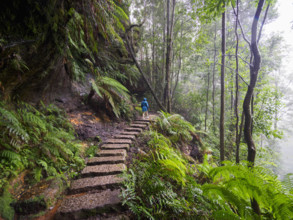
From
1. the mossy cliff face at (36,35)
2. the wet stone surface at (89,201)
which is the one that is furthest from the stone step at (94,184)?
the mossy cliff face at (36,35)

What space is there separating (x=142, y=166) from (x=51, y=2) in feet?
10.5

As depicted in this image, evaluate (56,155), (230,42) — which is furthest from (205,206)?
(230,42)

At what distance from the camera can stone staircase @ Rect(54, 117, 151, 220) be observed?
1.72m

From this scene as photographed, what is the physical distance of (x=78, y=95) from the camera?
200 inches

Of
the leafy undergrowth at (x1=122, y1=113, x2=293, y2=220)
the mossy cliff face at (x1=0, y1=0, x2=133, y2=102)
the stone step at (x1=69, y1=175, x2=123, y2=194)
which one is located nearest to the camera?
the leafy undergrowth at (x1=122, y1=113, x2=293, y2=220)

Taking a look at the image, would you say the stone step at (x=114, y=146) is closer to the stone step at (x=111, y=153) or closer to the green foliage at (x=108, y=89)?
the stone step at (x=111, y=153)

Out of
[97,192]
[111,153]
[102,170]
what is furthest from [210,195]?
[111,153]

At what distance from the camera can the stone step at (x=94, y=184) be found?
6.84ft

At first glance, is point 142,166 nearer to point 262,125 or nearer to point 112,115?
point 112,115

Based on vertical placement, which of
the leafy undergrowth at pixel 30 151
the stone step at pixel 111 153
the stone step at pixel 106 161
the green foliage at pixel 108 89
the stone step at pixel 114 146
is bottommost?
the stone step at pixel 106 161

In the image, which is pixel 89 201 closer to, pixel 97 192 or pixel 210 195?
pixel 97 192

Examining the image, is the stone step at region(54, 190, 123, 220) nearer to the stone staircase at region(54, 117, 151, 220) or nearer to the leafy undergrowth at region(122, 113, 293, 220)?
the stone staircase at region(54, 117, 151, 220)

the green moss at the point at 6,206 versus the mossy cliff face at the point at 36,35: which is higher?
the mossy cliff face at the point at 36,35

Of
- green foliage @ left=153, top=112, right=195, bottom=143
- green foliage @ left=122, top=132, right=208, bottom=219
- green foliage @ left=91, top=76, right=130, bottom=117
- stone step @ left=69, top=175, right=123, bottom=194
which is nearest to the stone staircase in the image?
stone step @ left=69, top=175, right=123, bottom=194
